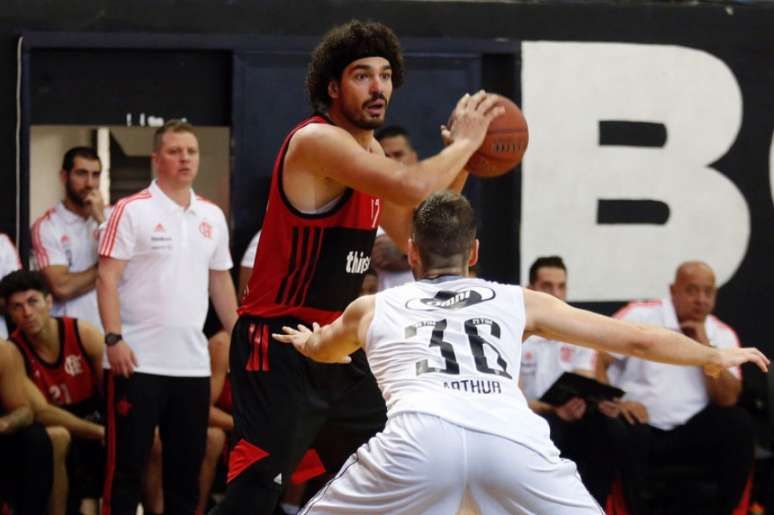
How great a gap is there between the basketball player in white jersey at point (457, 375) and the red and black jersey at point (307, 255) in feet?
1.97

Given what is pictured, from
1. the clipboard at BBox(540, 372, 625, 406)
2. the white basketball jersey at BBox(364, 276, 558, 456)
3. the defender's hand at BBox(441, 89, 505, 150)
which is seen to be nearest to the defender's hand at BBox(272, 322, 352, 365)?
the white basketball jersey at BBox(364, 276, 558, 456)

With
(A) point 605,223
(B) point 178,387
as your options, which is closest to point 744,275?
(A) point 605,223

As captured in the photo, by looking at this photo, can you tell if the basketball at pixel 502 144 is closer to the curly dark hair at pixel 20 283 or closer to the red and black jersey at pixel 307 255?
the red and black jersey at pixel 307 255

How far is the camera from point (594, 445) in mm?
8141

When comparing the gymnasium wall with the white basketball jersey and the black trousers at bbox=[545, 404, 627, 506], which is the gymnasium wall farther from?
the white basketball jersey

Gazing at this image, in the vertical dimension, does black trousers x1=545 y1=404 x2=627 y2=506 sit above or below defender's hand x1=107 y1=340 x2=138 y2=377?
below

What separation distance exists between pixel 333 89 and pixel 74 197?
3.40 meters

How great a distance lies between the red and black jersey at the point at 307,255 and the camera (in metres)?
5.34

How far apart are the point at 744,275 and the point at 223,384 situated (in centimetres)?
373

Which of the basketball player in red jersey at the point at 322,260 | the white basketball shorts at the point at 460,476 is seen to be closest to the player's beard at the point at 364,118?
the basketball player in red jersey at the point at 322,260

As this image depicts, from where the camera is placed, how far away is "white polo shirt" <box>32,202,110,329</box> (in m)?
8.48

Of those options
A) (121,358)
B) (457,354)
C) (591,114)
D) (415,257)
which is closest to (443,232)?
(415,257)

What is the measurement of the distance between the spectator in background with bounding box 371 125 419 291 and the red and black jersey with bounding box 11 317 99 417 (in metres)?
1.76

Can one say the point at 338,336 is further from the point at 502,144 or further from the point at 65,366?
the point at 65,366
